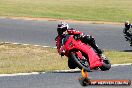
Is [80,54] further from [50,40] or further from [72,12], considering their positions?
[72,12]

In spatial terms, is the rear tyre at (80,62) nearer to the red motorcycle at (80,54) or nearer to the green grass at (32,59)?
the red motorcycle at (80,54)

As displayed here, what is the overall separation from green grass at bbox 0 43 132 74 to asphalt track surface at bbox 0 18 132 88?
144 centimetres

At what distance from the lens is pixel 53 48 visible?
844 inches

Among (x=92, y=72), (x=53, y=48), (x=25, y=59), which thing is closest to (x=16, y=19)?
(x=53, y=48)

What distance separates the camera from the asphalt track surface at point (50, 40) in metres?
11.7

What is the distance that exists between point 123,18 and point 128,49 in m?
13.8

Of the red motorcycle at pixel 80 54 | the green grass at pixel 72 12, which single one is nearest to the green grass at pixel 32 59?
the red motorcycle at pixel 80 54

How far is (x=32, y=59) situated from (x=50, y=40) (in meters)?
6.60

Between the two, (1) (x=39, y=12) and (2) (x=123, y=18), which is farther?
(1) (x=39, y=12)

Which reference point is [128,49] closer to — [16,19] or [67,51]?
[67,51]

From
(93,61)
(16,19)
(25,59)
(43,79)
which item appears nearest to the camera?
(43,79)

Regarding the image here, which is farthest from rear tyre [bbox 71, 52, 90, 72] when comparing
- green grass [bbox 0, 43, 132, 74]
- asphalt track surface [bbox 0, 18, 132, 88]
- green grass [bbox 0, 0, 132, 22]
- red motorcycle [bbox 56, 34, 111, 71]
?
green grass [bbox 0, 0, 132, 22]

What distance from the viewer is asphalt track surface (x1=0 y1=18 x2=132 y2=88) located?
1170cm

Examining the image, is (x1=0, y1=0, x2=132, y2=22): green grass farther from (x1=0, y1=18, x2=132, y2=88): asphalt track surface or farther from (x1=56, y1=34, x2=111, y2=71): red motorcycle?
(x1=56, y1=34, x2=111, y2=71): red motorcycle
